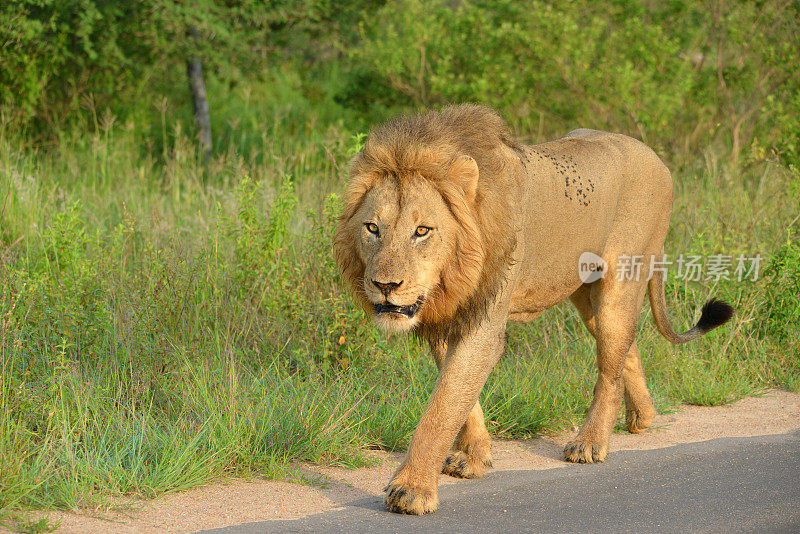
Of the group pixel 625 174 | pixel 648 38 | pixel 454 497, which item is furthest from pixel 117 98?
pixel 454 497

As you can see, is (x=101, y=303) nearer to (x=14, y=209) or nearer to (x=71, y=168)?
(x=14, y=209)

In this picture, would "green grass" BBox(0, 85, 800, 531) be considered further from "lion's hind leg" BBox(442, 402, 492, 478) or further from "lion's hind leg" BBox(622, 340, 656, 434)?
"lion's hind leg" BBox(442, 402, 492, 478)

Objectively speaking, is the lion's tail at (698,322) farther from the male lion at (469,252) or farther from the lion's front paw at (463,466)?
the lion's front paw at (463,466)

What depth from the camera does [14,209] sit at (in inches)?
290

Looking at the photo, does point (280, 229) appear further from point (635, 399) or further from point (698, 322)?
point (698, 322)

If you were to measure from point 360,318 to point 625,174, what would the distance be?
6.05 feet

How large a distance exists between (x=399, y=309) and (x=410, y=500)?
79 cm

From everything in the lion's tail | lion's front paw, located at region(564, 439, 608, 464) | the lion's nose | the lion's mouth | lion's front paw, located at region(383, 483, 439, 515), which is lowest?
lion's front paw, located at region(564, 439, 608, 464)

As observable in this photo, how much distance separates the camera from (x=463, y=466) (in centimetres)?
468

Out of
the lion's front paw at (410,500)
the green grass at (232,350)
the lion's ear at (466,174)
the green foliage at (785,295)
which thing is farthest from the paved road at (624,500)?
the green foliage at (785,295)

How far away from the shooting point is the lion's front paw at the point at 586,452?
16.7 feet

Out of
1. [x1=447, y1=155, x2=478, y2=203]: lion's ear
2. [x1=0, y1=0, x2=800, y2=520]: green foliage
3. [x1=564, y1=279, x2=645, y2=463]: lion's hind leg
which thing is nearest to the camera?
[x1=447, y1=155, x2=478, y2=203]: lion's ear

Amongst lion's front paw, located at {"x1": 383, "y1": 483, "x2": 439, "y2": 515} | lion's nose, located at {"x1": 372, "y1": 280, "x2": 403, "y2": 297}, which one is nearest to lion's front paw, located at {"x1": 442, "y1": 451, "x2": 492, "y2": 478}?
lion's front paw, located at {"x1": 383, "y1": 483, "x2": 439, "y2": 515}

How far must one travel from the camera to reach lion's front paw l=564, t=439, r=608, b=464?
5094 millimetres
